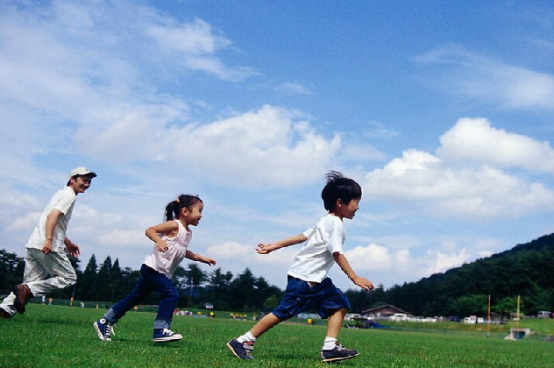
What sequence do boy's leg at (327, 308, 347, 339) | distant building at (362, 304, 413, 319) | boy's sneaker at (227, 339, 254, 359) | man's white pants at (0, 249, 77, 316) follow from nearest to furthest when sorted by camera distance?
boy's sneaker at (227, 339, 254, 359), boy's leg at (327, 308, 347, 339), man's white pants at (0, 249, 77, 316), distant building at (362, 304, 413, 319)

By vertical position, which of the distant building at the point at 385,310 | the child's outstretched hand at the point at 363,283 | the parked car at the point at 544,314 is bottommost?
the distant building at the point at 385,310

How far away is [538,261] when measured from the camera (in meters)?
118

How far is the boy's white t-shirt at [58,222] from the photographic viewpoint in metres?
7.47

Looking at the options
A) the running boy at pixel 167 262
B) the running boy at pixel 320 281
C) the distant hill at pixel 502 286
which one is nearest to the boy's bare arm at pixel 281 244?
the running boy at pixel 320 281

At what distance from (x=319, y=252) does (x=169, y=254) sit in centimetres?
166

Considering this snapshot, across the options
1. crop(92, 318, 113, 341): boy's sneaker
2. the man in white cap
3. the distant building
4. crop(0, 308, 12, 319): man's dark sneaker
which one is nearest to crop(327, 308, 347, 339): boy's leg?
crop(92, 318, 113, 341): boy's sneaker

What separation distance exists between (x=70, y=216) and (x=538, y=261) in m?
124

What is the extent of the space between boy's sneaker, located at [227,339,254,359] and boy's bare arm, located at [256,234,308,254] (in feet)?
2.81

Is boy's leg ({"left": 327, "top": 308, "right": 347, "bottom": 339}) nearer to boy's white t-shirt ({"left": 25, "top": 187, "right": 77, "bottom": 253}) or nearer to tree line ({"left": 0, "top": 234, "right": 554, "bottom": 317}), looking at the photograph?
boy's white t-shirt ({"left": 25, "top": 187, "right": 77, "bottom": 253})

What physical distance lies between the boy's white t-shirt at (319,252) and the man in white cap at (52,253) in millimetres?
3350

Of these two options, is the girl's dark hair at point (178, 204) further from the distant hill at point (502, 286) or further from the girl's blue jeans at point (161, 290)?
the distant hill at point (502, 286)

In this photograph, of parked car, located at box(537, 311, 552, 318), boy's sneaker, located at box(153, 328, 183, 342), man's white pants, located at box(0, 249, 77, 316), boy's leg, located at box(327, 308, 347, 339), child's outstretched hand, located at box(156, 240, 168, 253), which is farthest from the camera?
parked car, located at box(537, 311, 552, 318)

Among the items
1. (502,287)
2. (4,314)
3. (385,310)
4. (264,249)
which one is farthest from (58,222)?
(385,310)

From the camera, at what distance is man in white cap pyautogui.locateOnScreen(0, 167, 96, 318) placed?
7406mm
